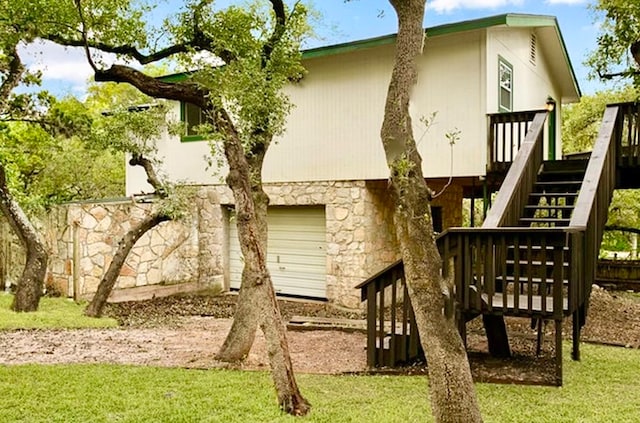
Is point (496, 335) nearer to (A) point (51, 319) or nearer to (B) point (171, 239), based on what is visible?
(A) point (51, 319)

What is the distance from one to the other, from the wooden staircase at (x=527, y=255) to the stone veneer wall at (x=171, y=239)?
11.1 ft

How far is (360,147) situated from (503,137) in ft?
8.74

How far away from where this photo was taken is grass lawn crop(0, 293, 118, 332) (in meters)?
8.43

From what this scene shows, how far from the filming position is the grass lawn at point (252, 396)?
4.30m

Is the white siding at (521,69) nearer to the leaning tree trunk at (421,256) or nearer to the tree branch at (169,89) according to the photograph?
the tree branch at (169,89)

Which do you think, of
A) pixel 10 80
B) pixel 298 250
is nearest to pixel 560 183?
pixel 298 250

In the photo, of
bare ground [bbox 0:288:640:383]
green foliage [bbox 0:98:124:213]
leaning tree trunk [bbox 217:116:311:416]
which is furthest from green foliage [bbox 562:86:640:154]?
leaning tree trunk [bbox 217:116:311:416]

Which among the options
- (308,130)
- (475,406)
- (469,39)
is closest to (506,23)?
(469,39)

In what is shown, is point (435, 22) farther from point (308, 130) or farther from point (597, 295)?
point (597, 295)

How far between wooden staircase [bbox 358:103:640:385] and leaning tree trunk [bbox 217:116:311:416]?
1221mm

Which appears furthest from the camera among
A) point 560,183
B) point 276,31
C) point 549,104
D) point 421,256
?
point 549,104

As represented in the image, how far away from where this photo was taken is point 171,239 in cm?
1260

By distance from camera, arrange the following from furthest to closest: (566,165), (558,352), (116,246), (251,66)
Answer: (116,246)
(566,165)
(251,66)
(558,352)

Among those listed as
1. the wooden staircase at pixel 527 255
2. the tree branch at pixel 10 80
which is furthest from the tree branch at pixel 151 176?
the wooden staircase at pixel 527 255
